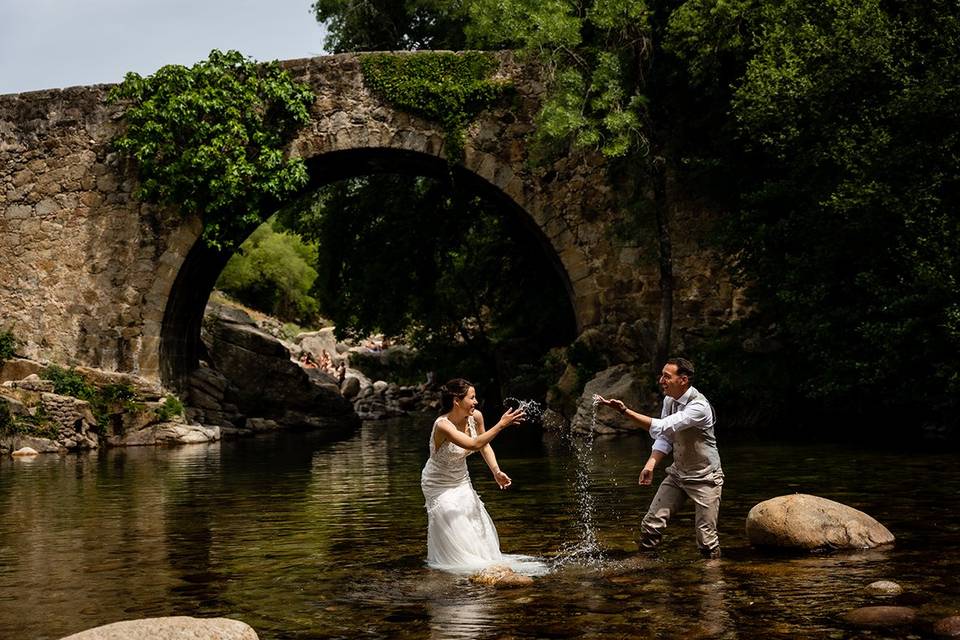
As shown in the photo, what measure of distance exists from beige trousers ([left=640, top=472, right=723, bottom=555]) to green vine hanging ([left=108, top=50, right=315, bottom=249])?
14.1m

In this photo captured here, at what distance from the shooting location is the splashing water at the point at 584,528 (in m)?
7.18

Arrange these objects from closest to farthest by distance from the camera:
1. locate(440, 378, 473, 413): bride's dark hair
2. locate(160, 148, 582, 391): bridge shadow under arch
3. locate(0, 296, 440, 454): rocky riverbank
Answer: locate(440, 378, 473, 413): bride's dark hair
locate(0, 296, 440, 454): rocky riverbank
locate(160, 148, 582, 391): bridge shadow under arch

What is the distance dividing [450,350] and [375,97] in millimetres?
11677

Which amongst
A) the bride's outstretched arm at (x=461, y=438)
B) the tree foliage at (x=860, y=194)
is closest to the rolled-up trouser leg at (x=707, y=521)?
the bride's outstretched arm at (x=461, y=438)

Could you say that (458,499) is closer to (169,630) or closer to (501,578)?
(501,578)

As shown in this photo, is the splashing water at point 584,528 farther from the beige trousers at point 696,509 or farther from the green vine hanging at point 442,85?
the green vine hanging at point 442,85

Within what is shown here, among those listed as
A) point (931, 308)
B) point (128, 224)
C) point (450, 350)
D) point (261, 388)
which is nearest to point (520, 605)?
point (931, 308)

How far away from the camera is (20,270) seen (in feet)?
70.9

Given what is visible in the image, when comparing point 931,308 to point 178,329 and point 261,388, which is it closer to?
point 178,329

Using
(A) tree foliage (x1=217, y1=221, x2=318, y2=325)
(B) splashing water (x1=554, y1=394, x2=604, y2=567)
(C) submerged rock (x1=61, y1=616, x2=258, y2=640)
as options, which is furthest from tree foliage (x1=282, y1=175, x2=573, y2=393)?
(C) submerged rock (x1=61, y1=616, x2=258, y2=640)

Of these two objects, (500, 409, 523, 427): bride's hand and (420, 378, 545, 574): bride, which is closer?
(500, 409, 523, 427): bride's hand

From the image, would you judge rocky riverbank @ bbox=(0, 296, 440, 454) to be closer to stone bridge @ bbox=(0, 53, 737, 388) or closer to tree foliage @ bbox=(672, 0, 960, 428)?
Answer: stone bridge @ bbox=(0, 53, 737, 388)

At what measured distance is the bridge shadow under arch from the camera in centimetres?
2075

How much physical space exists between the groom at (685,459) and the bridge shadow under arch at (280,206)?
13.2 meters
